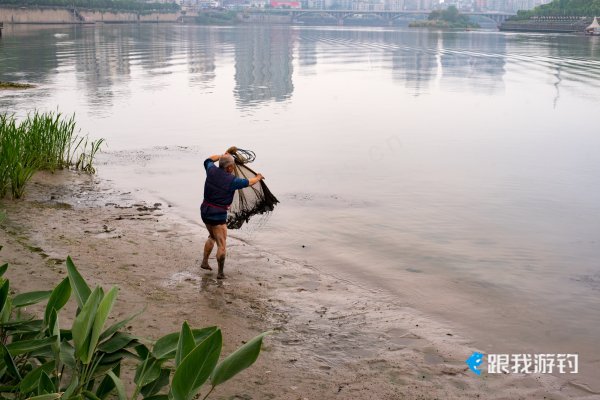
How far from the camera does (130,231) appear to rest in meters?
11.5

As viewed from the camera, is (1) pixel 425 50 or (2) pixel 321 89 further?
(1) pixel 425 50

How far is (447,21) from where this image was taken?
158375mm

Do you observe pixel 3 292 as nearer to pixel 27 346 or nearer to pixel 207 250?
pixel 27 346

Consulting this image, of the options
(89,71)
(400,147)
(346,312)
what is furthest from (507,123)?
(89,71)

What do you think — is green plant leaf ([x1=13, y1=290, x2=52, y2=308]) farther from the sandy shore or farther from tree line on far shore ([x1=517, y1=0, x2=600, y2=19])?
tree line on far shore ([x1=517, y1=0, x2=600, y2=19])

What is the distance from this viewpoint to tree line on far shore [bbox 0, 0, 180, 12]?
12588 centimetres

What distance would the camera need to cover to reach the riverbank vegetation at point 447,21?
155 metres

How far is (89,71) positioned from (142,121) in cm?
1882

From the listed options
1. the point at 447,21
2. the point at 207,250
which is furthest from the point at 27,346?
the point at 447,21

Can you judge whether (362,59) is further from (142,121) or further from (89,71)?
(142,121)

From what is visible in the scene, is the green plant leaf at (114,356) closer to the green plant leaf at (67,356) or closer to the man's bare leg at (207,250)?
the green plant leaf at (67,356)

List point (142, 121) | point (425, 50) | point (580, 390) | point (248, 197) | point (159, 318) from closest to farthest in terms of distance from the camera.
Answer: point (580, 390)
point (159, 318)
point (248, 197)
point (142, 121)
point (425, 50)

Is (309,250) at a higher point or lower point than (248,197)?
lower
